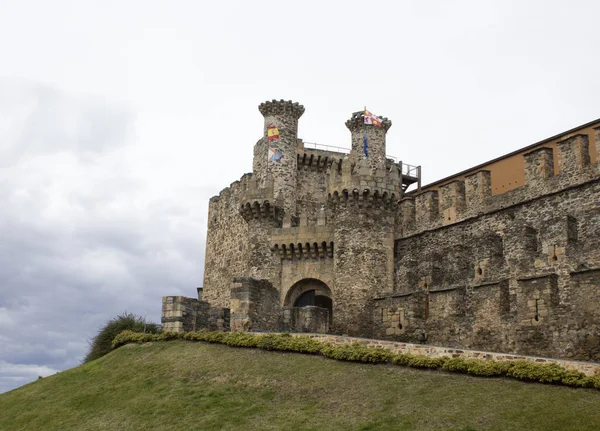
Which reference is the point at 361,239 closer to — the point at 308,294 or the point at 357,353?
the point at 308,294

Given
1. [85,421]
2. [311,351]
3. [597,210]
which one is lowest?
[85,421]

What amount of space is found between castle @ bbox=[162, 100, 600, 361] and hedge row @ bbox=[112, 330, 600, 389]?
2.05 metres

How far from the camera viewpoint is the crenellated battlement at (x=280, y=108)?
42.7 m

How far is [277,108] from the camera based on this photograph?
42.8m

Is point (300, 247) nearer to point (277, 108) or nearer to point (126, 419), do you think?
point (277, 108)

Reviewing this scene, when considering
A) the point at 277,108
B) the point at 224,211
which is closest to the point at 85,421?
the point at 277,108

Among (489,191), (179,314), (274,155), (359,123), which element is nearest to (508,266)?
(489,191)

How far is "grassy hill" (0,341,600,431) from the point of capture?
63.9 ft

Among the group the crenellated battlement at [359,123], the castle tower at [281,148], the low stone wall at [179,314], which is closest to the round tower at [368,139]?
the crenellated battlement at [359,123]

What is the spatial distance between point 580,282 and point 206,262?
29.8 m

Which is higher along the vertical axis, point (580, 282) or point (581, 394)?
point (580, 282)

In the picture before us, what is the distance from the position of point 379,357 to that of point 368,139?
1717 cm

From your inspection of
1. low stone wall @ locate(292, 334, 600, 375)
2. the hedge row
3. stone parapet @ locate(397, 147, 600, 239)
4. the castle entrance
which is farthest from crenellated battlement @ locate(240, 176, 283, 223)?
low stone wall @ locate(292, 334, 600, 375)

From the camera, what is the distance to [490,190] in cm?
3453
